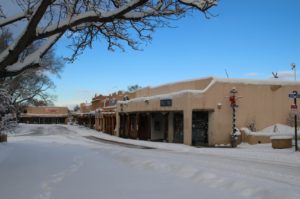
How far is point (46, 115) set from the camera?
127 metres

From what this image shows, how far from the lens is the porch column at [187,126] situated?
32.6 meters

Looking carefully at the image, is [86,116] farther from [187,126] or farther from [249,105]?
[249,105]

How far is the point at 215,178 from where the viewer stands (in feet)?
36.0

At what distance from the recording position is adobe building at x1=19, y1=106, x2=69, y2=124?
124m

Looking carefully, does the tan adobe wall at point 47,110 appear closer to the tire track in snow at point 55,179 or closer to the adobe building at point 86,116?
the adobe building at point 86,116

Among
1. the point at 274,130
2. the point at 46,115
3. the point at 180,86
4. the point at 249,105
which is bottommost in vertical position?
the point at 274,130

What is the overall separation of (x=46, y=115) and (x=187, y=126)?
100132 mm

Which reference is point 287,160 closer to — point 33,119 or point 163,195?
point 163,195

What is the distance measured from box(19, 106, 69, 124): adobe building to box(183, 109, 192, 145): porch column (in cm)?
9655

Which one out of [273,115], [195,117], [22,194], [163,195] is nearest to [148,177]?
[163,195]

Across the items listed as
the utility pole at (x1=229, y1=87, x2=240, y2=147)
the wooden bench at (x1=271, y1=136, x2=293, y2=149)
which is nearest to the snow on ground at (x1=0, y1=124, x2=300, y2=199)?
the wooden bench at (x1=271, y1=136, x2=293, y2=149)

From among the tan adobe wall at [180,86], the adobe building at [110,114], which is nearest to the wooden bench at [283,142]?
the tan adobe wall at [180,86]

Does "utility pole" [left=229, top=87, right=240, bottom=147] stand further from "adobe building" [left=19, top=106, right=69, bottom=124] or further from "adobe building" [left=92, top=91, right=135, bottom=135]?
"adobe building" [left=19, top=106, right=69, bottom=124]

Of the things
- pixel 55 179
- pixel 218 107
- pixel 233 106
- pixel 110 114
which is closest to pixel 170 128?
pixel 218 107
